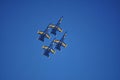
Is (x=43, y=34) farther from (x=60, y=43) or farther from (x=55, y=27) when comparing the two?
(x=60, y=43)

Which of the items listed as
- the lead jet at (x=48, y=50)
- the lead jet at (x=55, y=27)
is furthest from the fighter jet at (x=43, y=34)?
the lead jet at (x=48, y=50)

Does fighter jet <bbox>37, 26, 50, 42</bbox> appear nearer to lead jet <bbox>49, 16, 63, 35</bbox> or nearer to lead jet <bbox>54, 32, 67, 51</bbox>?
lead jet <bbox>49, 16, 63, 35</bbox>

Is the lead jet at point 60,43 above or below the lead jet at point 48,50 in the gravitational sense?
above

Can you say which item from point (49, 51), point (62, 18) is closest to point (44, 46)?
point (49, 51)

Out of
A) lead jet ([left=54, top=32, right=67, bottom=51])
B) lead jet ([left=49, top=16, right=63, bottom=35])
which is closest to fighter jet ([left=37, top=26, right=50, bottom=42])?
lead jet ([left=49, top=16, right=63, bottom=35])

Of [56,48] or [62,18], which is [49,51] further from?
[62,18]

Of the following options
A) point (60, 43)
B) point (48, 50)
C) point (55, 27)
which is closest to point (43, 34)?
point (55, 27)

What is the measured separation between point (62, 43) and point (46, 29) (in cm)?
440

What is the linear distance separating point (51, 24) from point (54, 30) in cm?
136

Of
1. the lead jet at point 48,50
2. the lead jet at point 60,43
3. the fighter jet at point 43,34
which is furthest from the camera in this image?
the lead jet at point 60,43

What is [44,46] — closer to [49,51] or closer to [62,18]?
[49,51]

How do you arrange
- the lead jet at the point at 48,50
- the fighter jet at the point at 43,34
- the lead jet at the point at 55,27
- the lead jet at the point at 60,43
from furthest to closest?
the lead jet at the point at 60,43 < the lead jet at the point at 48,50 < the lead jet at the point at 55,27 < the fighter jet at the point at 43,34

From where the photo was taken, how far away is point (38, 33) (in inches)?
3248

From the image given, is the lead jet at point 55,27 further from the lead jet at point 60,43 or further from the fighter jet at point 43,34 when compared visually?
the lead jet at point 60,43
